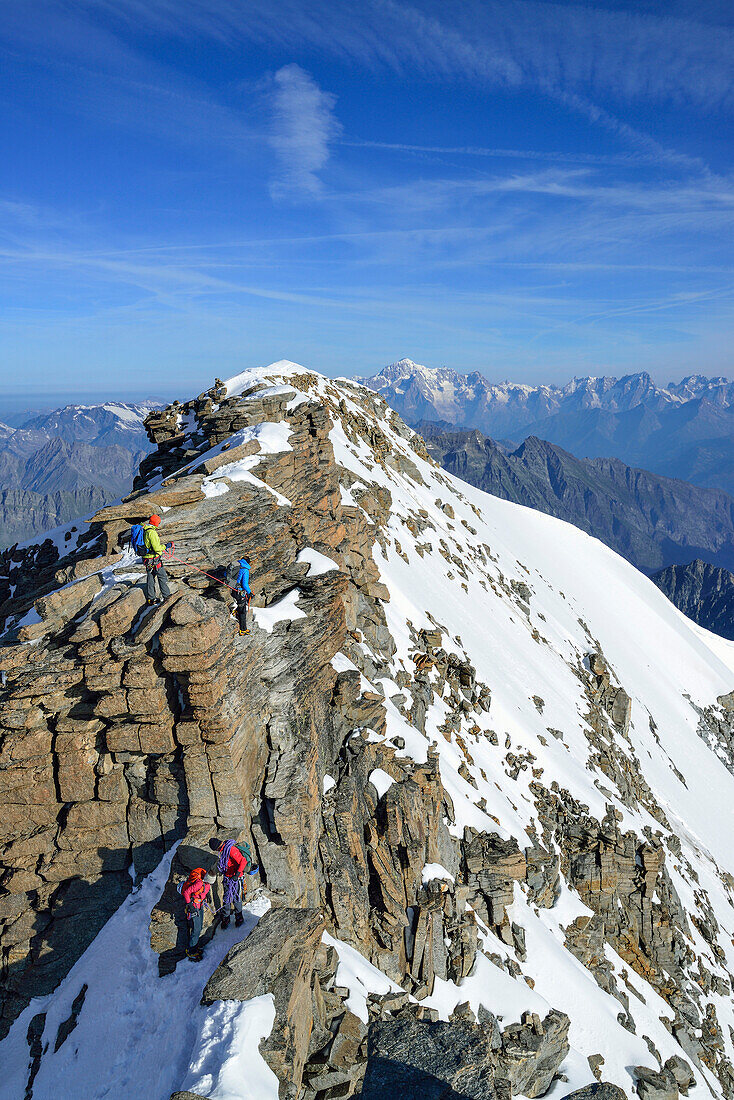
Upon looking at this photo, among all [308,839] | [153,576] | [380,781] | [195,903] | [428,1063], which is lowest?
[380,781]

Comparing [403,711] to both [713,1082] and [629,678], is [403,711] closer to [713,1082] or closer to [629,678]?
[713,1082]

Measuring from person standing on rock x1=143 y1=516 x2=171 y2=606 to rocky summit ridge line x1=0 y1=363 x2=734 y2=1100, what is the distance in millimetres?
807

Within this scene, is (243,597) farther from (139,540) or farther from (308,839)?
(308,839)

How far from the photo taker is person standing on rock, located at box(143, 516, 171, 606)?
1675 centimetres

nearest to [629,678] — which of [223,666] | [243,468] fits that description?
[243,468]

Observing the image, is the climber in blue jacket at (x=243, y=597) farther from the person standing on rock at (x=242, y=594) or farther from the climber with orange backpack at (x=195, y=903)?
the climber with orange backpack at (x=195, y=903)

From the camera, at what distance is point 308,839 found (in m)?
17.4

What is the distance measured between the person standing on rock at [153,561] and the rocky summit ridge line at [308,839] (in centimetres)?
81

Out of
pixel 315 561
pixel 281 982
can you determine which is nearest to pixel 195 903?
pixel 281 982

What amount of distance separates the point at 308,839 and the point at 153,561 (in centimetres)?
1042

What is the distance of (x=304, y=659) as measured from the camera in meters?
20.9

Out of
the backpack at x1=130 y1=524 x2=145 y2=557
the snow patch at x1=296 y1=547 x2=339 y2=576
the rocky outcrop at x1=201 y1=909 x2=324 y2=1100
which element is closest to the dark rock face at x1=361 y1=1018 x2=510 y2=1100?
the rocky outcrop at x1=201 y1=909 x2=324 y2=1100

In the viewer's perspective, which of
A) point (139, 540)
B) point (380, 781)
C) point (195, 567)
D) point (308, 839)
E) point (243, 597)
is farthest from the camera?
point (380, 781)

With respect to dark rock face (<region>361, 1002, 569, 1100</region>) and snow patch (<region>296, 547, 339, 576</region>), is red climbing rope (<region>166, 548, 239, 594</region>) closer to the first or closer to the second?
snow patch (<region>296, 547, 339, 576</region>)
